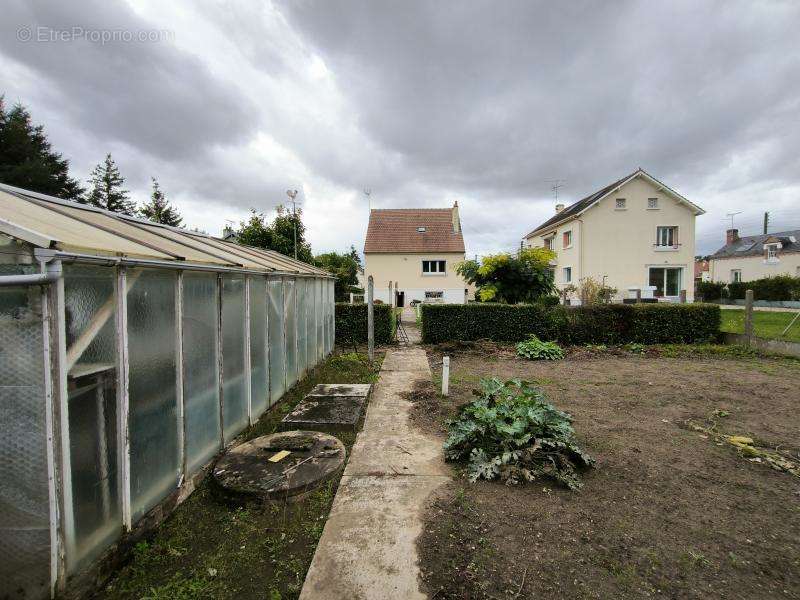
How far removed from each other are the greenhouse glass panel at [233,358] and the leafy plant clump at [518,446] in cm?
271

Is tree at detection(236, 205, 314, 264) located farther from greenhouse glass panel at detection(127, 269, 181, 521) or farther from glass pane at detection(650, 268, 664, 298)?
glass pane at detection(650, 268, 664, 298)

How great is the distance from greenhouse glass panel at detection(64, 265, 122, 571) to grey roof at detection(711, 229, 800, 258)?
157 ft

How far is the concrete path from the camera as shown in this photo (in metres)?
2.45

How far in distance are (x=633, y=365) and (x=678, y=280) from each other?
1731 cm

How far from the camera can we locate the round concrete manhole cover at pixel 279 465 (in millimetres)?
3480

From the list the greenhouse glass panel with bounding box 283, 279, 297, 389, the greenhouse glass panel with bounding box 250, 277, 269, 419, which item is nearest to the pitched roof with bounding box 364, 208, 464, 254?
the greenhouse glass panel with bounding box 283, 279, 297, 389

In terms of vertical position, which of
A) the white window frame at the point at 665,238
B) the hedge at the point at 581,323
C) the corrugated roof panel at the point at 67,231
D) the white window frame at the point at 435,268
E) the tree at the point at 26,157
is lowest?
the hedge at the point at 581,323

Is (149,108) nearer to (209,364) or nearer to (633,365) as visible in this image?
(209,364)

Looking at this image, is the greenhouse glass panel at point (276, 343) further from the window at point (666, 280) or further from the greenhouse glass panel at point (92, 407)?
the window at point (666, 280)

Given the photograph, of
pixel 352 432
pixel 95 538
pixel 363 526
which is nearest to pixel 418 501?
pixel 363 526

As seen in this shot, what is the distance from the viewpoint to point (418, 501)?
3.44 m

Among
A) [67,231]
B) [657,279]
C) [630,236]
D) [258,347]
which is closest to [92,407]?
[67,231]

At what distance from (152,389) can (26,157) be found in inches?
1475

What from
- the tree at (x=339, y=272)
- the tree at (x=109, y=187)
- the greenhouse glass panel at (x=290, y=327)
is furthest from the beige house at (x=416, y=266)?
the tree at (x=109, y=187)
